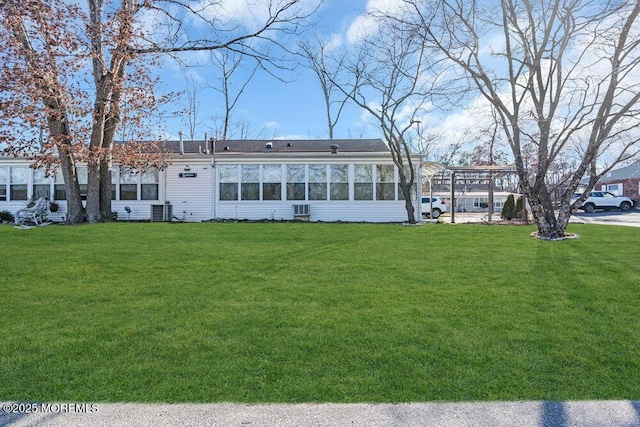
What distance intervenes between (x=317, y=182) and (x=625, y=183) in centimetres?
2796

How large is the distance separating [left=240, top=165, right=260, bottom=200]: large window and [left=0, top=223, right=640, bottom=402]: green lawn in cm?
892

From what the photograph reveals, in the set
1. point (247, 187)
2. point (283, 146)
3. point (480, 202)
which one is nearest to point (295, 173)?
point (247, 187)

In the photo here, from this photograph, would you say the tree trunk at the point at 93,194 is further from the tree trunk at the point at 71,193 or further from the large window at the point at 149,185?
the large window at the point at 149,185

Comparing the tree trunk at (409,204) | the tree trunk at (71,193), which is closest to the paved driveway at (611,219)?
the tree trunk at (409,204)

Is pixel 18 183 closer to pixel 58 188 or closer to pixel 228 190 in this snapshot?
pixel 58 188

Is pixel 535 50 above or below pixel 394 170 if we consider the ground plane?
above

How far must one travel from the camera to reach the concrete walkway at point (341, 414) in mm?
2184

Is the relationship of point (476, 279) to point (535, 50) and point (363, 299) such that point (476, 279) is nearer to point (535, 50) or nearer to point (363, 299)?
point (363, 299)

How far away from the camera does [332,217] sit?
615 inches

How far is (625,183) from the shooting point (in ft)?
100

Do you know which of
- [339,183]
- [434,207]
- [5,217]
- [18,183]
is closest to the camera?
[5,217]

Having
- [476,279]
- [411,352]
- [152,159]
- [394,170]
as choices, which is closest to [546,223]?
[476,279]

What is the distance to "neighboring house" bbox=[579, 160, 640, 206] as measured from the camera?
2862 cm

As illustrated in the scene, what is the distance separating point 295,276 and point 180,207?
11755mm
